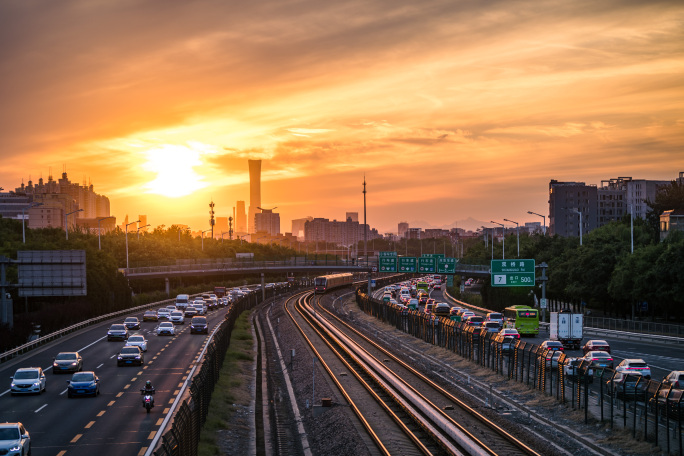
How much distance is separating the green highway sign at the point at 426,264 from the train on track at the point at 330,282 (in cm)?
4993

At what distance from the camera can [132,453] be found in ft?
85.9

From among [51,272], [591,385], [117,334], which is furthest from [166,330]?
[591,385]

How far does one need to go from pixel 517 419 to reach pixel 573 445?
516 cm

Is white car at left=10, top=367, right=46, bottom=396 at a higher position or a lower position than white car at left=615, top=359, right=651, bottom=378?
lower

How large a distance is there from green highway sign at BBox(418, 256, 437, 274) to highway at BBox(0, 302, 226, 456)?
135ft

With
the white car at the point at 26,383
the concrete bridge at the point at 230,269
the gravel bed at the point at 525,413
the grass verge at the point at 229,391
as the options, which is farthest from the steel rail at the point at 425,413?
the concrete bridge at the point at 230,269

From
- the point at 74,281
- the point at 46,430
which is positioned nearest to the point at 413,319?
the point at 74,281

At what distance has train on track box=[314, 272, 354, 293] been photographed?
147 metres

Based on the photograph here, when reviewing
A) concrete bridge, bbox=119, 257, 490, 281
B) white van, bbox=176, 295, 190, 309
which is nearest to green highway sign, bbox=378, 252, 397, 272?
concrete bridge, bbox=119, 257, 490, 281

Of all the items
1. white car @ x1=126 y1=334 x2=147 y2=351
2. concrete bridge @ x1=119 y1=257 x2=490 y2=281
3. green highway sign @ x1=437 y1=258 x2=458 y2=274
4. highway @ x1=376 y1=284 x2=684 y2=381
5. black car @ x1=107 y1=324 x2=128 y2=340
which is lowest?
highway @ x1=376 y1=284 x2=684 y2=381

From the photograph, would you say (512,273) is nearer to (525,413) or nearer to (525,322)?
(525,322)

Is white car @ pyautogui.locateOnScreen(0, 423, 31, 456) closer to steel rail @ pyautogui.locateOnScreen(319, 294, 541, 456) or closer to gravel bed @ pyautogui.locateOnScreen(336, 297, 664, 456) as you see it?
steel rail @ pyautogui.locateOnScreen(319, 294, 541, 456)

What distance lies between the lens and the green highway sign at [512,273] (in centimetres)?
7319

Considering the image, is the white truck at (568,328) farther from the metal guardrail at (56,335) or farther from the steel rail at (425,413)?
the metal guardrail at (56,335)
